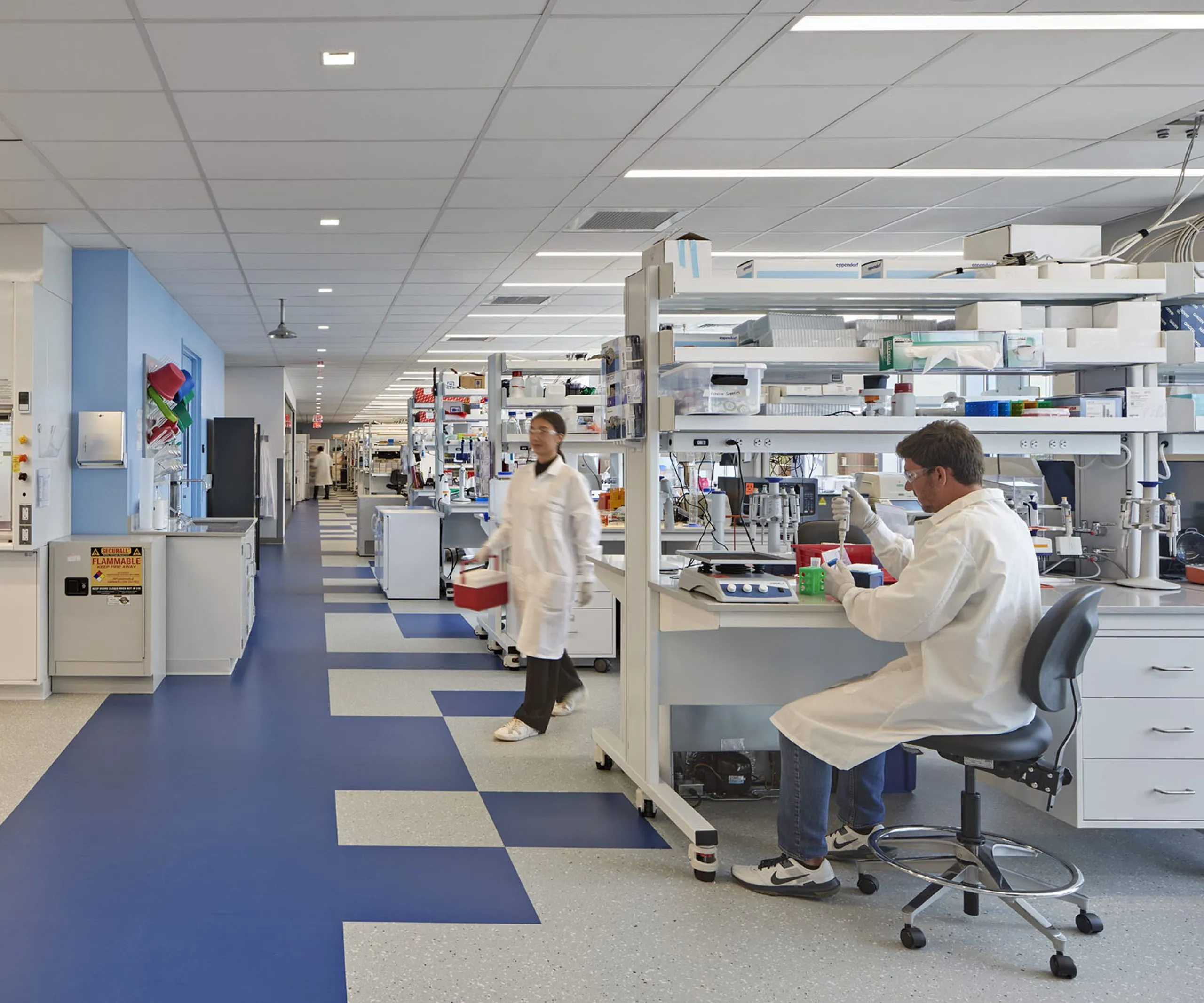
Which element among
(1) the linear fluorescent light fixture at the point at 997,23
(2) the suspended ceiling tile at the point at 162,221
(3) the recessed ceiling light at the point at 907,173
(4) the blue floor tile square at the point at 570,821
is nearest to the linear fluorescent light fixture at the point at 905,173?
(3) the recessed ceiling light at the point at 907,173

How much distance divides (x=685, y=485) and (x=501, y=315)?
151 inches

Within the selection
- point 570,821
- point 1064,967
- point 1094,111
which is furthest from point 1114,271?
point 570,821

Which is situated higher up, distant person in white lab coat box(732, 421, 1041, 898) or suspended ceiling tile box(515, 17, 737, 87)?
suspended ceiling tile box(515, 17, 737, 87)

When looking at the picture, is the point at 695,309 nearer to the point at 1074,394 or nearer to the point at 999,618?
the point at 1074,394

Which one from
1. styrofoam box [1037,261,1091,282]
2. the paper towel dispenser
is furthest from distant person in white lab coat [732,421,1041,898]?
the paper towel dispenser

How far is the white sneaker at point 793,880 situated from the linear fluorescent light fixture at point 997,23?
2.76 metres

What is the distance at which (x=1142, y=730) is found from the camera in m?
3.13

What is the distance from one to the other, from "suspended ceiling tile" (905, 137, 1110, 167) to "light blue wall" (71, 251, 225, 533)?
4.84 m

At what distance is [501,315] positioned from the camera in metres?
10.3

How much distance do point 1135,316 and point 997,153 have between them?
5.86ft

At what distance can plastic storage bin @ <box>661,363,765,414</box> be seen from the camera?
135 inches

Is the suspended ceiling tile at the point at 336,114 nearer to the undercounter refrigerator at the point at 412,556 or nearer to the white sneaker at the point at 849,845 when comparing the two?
the white sneaker at the point at 849,845

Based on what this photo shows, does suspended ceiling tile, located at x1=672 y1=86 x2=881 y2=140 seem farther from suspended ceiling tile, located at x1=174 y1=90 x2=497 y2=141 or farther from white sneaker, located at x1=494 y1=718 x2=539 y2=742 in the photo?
white sneaker, located at x1=494 y1=718 x2=539 y2=742

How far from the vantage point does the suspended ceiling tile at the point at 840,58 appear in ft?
12.1
